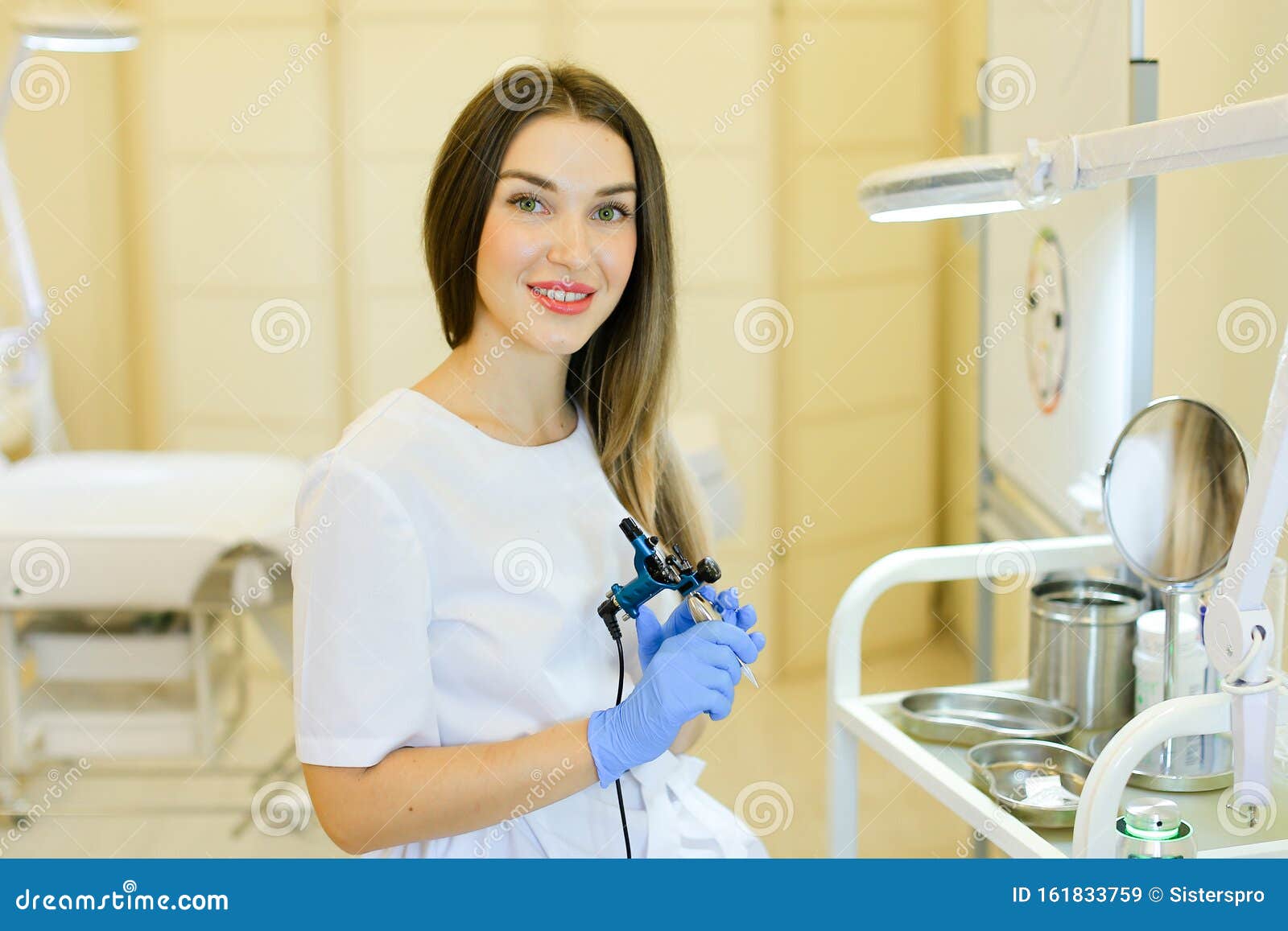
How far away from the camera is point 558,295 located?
40.0 inches

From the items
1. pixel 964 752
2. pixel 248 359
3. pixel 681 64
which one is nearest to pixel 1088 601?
pixel 964 752

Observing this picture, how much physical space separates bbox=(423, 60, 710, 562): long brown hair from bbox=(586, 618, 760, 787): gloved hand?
19 centimetres

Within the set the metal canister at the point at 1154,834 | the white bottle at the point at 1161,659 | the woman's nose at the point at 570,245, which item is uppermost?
the woman's nose at the point at 570,245

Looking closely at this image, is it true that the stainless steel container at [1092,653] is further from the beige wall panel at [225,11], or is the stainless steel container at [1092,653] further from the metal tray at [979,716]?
the beige wall panel at [225,11]

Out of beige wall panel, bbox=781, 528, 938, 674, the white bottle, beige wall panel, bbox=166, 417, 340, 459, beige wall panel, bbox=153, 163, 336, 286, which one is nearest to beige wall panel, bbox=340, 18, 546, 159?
beige wall panel, bbox=153, 163, 336, 286

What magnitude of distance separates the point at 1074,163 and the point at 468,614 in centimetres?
60

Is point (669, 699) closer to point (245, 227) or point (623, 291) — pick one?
point (623, 291)

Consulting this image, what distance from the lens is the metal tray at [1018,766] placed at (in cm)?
104

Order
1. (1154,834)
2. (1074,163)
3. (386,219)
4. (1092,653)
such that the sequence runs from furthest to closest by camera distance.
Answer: (386,219), (1092,653), (1074,163), (1154,834)

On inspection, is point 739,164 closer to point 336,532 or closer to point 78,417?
point 78,417

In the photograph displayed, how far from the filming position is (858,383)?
2855 mm

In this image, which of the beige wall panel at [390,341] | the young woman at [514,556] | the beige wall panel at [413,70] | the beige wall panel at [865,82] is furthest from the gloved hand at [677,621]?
the beige wall panel at [865,82]

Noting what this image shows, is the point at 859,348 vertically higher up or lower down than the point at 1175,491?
higher up
